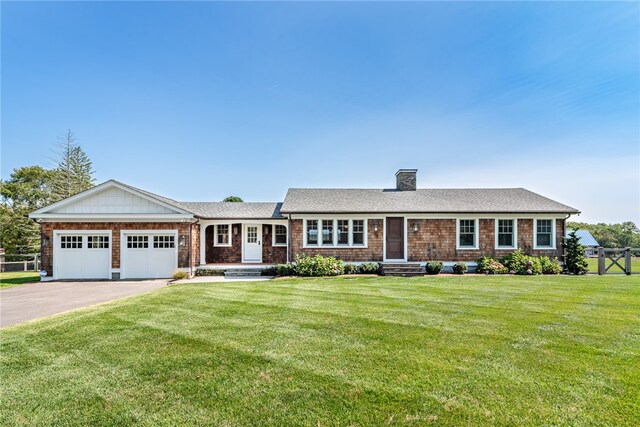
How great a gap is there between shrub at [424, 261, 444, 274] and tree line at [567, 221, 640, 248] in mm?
34567

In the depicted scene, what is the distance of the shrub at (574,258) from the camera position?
1498 cm

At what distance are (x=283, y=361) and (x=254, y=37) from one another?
39.7ft

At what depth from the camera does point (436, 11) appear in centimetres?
1098

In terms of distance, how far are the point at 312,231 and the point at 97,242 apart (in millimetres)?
10228

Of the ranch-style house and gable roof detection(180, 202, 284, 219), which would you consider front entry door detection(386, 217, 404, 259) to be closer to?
the ranch-style house

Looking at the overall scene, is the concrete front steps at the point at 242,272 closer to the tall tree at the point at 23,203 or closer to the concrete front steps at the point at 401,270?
the concrete front steps at the point at 401,270

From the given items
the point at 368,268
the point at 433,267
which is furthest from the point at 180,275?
the point at 433,267

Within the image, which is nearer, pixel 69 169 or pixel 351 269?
pixel 351 269

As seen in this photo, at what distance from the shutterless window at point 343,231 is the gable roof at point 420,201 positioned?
68 centimetres

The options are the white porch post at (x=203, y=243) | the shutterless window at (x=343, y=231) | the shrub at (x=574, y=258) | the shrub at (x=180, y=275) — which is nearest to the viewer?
the shrub at (x=180, y=275)

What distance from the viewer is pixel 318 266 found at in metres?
14.8

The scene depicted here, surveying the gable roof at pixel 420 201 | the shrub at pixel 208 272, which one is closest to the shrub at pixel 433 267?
the gable roof at pixel 420 201

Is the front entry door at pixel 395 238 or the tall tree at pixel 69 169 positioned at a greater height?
the tall tree at pixel 69 169

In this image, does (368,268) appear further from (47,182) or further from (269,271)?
(47,182)
